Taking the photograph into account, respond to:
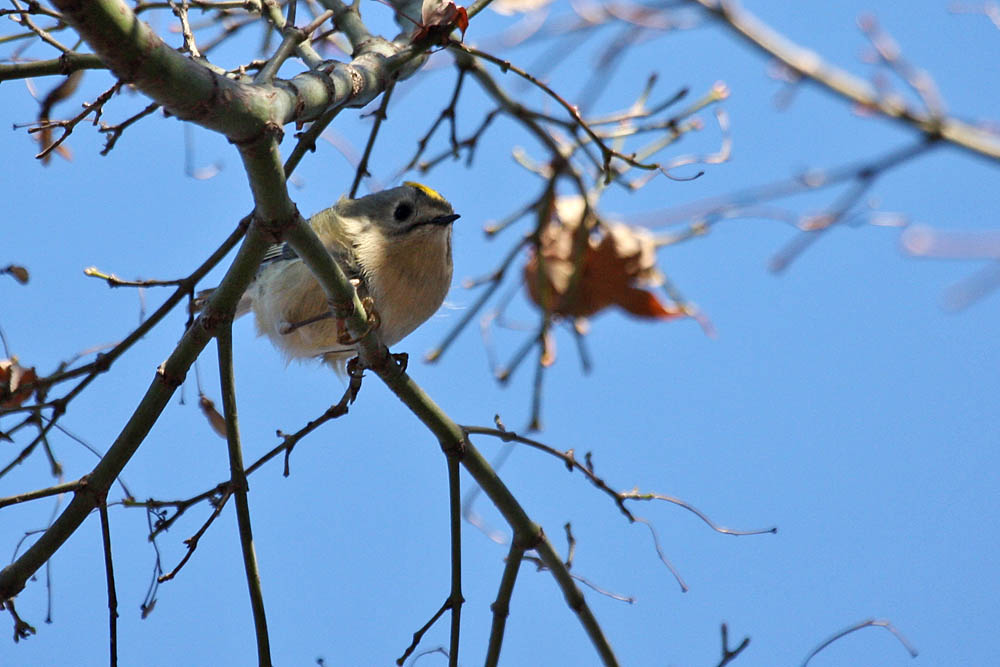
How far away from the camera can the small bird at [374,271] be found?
10.5 feet

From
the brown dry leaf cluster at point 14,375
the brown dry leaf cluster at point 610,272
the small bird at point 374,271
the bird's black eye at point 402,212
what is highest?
the bird's black eye at point 402,212

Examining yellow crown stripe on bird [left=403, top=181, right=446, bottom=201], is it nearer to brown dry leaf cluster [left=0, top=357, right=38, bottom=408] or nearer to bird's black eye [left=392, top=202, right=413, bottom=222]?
bird's black eye [left=392, top=202, right=413, bottom=222]

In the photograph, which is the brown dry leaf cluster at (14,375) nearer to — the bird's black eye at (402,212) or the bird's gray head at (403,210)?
the bird's gray head at (403,210)

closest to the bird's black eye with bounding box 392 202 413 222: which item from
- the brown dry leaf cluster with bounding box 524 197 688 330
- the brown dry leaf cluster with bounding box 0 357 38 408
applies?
the brown dry leaf cluster with bounding box 524 197 688 330

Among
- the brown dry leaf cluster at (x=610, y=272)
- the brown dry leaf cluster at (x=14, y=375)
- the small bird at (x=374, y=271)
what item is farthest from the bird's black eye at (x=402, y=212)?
the brown dry leaf cluster at (x=14, y=375)

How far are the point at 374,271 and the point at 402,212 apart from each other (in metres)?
0.36

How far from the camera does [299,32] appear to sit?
8.01 ft

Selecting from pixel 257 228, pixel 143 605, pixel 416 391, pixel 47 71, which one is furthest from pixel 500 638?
pixel 47 71

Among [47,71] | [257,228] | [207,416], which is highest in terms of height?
[47,71]

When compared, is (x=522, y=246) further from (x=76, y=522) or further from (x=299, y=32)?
(x=76, y=522)

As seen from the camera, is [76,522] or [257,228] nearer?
[257,228]

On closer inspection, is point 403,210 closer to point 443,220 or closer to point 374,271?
point 443,220

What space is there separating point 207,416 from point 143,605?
0.58 metres

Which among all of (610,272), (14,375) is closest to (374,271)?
(610,272)
